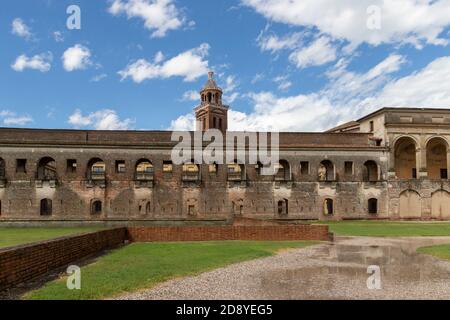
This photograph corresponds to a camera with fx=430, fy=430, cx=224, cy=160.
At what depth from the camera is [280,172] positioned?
44094 millimetres

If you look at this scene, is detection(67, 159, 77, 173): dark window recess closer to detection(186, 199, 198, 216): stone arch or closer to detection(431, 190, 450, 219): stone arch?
detection(186, 199, 198, 216): stone arch

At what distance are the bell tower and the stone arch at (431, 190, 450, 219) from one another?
44.7 meters

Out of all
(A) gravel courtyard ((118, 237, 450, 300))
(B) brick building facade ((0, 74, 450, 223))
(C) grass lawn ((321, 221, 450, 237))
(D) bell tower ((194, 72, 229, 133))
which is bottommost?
(C) grass lawn ((321, 221, 450, 237))

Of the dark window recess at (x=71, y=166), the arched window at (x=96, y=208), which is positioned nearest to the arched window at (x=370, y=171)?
the arched window at (x=96, y=208)

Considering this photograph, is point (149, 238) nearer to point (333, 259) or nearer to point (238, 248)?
point (238, 248)

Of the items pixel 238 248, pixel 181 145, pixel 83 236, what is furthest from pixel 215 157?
pixel 83 236

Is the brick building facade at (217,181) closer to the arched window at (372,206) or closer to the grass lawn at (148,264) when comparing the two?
the arched window at (372,206)

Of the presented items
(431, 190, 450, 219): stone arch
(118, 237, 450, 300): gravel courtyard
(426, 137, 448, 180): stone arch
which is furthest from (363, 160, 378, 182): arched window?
(118, 237, 450, 300): gravel courtyard

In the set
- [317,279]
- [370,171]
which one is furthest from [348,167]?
[317,279]

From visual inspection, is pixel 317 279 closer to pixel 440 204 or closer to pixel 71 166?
pixel 71 166

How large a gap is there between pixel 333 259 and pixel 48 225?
78.9ft

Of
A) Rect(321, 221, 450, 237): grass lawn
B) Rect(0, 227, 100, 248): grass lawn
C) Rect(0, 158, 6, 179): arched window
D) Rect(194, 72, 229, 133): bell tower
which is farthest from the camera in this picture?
Rect(194, 72, 229, 133): bell tower

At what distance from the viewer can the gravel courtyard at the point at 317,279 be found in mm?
8516

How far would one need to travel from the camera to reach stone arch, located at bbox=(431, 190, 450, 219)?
133 ft
